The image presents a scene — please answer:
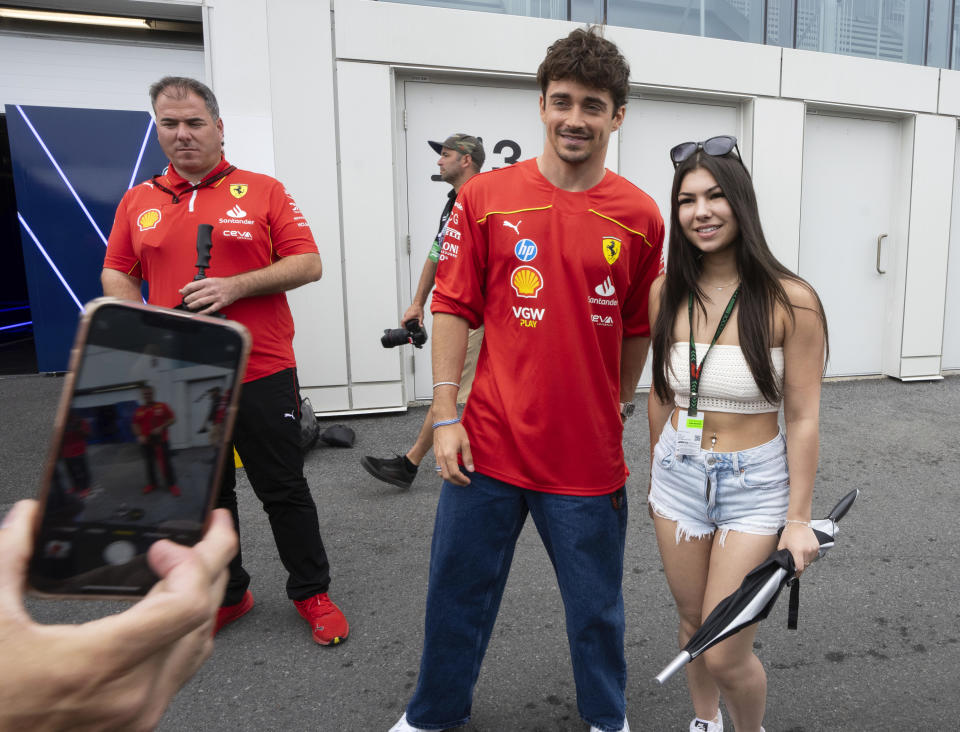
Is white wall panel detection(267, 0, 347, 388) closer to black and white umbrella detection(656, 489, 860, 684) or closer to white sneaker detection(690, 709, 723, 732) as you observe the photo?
white sneaker detection(690, 709, 723, 732)

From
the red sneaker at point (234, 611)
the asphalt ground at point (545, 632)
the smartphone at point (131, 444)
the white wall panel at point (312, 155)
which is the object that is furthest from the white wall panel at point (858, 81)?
the smartphone at point (131, 444)

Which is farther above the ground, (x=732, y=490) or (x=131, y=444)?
(x=131, y=444)

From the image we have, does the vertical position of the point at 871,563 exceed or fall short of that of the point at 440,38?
it falls short

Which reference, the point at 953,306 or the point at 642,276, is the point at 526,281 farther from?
the point at 953,306

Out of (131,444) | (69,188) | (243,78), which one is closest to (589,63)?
(131,444)

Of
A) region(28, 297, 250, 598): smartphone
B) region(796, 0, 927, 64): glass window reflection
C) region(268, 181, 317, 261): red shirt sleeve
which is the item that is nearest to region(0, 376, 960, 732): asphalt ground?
region(268, 181, 317, 261): red shirt sleeve

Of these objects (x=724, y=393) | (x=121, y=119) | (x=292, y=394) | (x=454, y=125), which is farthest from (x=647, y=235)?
(x=121, y=119)

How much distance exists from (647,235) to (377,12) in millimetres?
4598

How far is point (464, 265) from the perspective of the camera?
1984mm

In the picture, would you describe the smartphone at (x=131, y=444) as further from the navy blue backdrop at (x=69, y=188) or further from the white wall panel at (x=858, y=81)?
the white wall panel at (x=858, y=81)

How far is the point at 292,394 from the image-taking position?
8.84ft

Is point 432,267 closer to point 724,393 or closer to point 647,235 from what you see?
point 647,235

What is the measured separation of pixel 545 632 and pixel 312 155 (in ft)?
14.3

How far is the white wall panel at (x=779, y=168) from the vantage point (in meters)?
6.85
